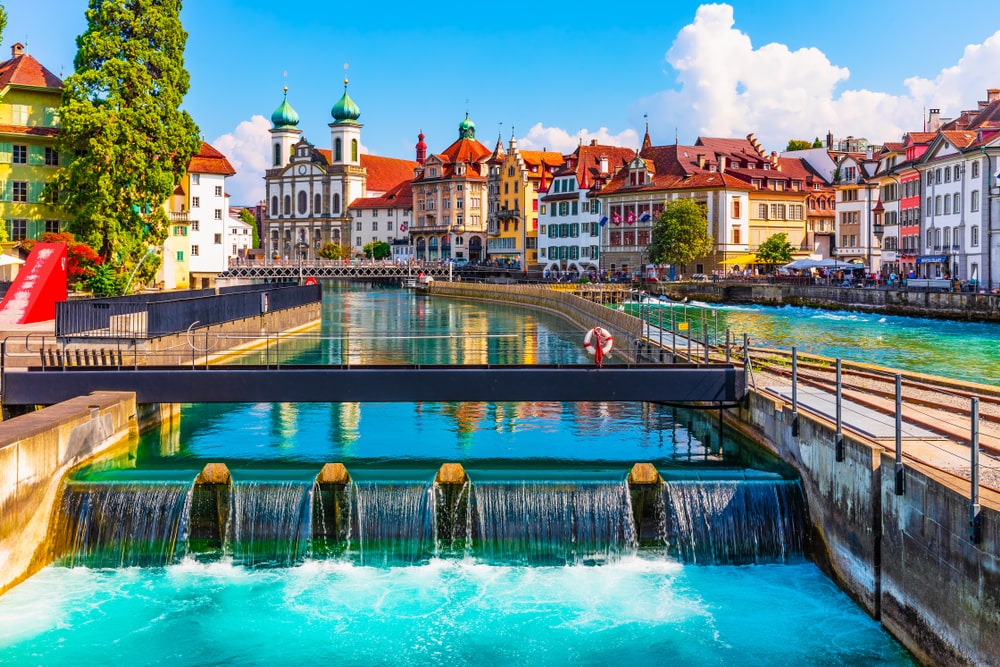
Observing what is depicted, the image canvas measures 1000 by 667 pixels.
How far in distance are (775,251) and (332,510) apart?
95.7 meters

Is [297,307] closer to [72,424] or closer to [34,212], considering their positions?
[34,212]

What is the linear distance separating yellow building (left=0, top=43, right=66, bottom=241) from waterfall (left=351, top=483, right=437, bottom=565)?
4518 cm

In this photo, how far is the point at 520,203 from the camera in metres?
144

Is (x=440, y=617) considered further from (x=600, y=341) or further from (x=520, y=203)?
(x=520, y=203)

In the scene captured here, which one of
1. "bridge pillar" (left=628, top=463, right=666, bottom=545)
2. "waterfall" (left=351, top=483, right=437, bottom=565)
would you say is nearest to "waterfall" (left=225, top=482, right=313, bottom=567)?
"waterfall" (left=351, top=483, right=437, bottom=565)

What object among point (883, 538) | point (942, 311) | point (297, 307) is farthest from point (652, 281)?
point (883, 538)

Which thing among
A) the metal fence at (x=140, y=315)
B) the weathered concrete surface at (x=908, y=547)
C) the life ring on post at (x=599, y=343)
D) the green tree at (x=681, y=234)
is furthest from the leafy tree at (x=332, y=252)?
the weathered concrete surface at (x=908, y=547)

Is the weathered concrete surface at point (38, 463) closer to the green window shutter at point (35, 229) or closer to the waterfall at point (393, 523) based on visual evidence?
the waterfall at point (393, 523)

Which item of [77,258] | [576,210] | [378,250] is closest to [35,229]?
[77,258]

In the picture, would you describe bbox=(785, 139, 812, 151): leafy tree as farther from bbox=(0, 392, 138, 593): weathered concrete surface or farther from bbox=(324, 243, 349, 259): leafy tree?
bbox=(0, 392, 138, 593): weathered concrete surface

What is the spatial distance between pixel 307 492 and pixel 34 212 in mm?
47626

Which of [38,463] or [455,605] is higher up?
[38,463]

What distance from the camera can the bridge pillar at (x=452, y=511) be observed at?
20.7 meters

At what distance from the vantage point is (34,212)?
61688 mm
